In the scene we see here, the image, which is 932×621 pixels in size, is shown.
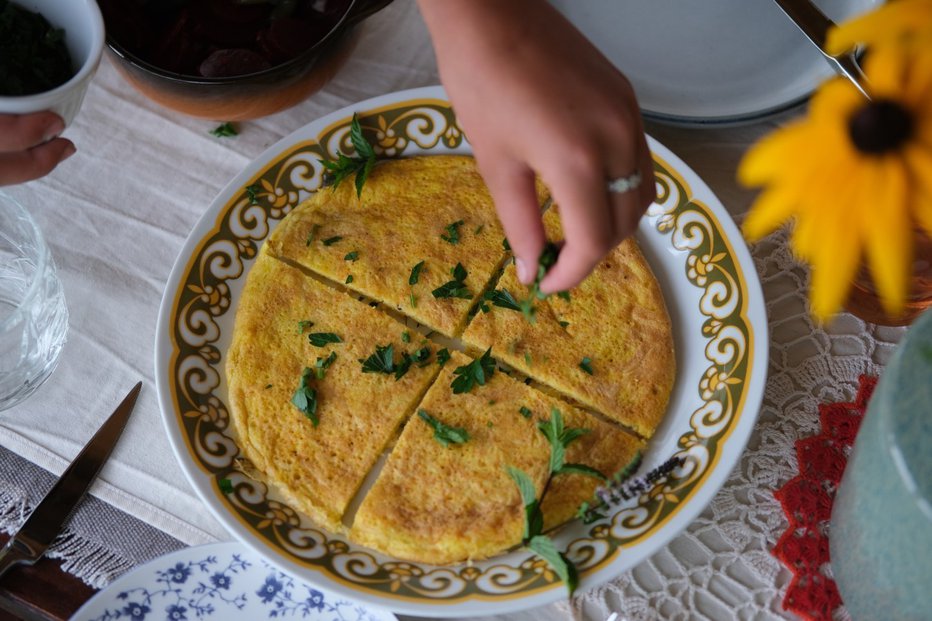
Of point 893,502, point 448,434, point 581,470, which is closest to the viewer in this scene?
point 893,502

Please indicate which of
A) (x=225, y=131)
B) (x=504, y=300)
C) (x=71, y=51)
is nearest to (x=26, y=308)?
(x=71, y=51)

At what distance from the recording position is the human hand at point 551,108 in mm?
1354

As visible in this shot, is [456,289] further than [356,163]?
No

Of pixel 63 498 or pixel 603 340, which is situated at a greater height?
pixel 603 340

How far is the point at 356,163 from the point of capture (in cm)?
Answer: 222

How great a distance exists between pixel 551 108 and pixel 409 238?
0.87m

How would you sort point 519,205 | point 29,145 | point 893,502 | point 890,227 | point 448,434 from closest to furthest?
point 890,227
point 893,502
point 519,205
point 29,145
point 448,434

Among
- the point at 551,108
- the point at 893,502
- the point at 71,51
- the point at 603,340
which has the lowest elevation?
the point at 603,340

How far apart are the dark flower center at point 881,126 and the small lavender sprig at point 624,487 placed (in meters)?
1.13

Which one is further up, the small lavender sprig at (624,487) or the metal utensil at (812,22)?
the metal utensil at (812,22)

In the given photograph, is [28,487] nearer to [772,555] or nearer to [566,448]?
[566,448]

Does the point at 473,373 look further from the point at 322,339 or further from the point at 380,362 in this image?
the point at 322,339

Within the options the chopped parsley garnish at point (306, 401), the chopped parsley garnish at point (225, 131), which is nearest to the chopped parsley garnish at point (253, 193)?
the chopped parsley garnish at point (225, 131)

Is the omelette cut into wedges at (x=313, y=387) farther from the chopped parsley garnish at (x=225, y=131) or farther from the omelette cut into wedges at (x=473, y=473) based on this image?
the chopped parsley garnish at (x=225, y=131)
